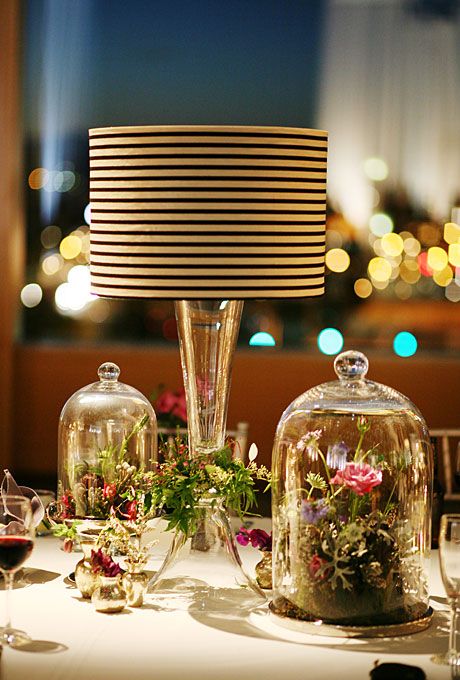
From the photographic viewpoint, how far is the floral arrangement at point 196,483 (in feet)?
7.00

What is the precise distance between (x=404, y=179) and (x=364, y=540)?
536 centimetres

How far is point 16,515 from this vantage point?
77.7 inches

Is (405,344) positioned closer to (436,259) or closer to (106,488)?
(436,259)

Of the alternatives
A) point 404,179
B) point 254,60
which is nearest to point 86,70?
point 254,60

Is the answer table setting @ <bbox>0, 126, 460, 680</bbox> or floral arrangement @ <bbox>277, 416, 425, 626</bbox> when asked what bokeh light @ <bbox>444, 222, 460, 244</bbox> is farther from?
floral arrangement @ <bbox>277, 416, 425, 626</bbox>

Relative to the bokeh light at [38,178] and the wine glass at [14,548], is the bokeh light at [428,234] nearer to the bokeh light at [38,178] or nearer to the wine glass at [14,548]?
the bokeh light at [38,178]

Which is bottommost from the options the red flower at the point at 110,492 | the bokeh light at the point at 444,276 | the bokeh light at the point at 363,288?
the red flower at the point at 110,492

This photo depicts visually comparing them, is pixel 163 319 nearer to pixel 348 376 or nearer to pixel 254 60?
pixel 254 60

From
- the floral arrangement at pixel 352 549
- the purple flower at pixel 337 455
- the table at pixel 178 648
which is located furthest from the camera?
the purple flower at pixel 337 455

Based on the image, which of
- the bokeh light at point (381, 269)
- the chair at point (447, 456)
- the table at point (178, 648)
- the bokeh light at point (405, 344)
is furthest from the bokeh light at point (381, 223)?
the table at point (178, 648)

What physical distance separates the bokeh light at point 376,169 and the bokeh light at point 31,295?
2102 mm

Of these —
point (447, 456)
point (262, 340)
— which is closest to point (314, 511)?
point (447, 456)

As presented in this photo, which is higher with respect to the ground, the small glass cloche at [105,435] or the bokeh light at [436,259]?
the bokeh light at [436,259]

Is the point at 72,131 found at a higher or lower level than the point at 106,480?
higher
